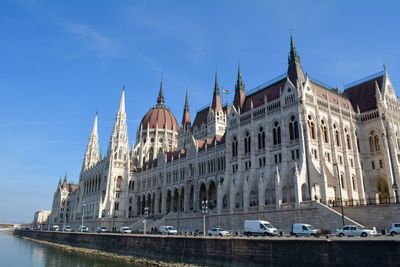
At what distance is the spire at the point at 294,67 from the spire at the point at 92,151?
9518 cm

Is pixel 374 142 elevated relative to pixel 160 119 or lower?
lower

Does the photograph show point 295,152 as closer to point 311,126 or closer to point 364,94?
point 311,126

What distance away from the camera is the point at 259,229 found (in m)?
41.8

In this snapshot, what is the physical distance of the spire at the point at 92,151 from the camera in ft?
449

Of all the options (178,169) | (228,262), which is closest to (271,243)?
(228,262)

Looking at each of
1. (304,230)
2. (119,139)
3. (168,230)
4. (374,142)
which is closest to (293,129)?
(374,142)

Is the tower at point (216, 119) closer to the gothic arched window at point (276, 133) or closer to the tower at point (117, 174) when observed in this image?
the tower at point (117, 174)

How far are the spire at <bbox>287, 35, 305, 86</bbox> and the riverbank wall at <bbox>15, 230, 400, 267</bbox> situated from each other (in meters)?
35.3

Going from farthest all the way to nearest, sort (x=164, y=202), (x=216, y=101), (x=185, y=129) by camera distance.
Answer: (x=185, y=129), (x=216, y=101), (x=164, y=202)

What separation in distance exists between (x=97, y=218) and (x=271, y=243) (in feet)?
267

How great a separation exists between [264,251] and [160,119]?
339ft

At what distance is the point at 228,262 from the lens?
34.7 metres

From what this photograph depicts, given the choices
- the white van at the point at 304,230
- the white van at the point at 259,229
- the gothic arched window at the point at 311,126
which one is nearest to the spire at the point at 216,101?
the gothic arched window at the point at 311,126

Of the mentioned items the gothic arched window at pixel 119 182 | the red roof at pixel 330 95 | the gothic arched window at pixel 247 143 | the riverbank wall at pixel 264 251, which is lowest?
the riverbank wall at pixel 264 251
